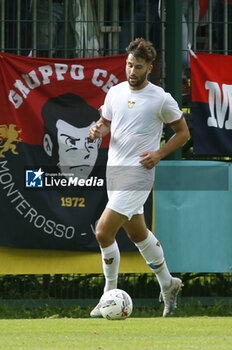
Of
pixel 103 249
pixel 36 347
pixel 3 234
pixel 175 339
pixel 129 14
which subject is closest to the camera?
pixel 36 347

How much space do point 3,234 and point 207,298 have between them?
2.13 m

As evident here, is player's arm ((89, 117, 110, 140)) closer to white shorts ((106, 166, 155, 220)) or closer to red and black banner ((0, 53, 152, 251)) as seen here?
white shorts ((106, 166, 155, 220))

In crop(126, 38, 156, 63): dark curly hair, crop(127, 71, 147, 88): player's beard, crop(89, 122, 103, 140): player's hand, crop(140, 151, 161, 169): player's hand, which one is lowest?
crop(140, 151, 161, 169): player's hand

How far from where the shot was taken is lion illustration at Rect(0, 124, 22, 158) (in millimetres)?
8578

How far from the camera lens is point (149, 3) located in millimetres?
9203

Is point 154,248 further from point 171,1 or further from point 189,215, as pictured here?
point 171,1

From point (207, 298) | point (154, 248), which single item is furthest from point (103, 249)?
point (207, 298)

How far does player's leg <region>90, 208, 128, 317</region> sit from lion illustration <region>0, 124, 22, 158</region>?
71.5 inches

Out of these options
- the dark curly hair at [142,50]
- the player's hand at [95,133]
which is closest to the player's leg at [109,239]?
the player's hand at [95,133]

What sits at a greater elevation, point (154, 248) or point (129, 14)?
point (129, 14)

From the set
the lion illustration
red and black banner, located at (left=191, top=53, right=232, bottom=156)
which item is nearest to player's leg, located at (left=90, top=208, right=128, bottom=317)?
the lion illustration

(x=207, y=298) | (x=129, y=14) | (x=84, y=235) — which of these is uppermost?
(x=129, y=14)

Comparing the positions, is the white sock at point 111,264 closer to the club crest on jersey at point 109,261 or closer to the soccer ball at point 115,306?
the club crest on jersey at point 109,261

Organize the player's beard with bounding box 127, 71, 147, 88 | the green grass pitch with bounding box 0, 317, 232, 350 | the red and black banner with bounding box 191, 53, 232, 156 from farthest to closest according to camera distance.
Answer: the red and black banner with bounding box 191, 53, 232, 156, the player's beard with bounding box 127, 71, 147, 88, the green grass pitch with bounding box 0, 317, 232, 350
